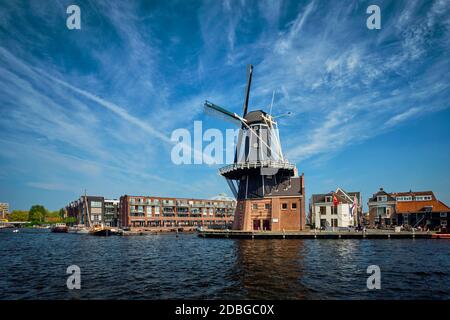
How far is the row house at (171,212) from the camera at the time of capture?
379ft

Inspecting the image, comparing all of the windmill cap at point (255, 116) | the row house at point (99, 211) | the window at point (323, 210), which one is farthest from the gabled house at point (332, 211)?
the row house at point (99, 211)

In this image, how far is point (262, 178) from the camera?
61562mm

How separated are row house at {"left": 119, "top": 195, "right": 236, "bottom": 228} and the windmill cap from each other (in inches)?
2653

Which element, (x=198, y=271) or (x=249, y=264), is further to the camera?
(x=249, y=264)

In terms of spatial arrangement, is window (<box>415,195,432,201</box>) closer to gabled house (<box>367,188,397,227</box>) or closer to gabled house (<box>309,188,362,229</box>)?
gabled house (<box>367,188,397,227</box>)

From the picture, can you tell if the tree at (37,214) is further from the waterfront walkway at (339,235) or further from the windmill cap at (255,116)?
the waterfront walkway at (339,235)

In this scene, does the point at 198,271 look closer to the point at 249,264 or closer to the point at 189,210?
the point at 249,264

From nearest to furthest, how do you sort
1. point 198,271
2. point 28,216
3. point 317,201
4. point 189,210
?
point 198,271 → point 317,201 → point 189,210 → point 28,216

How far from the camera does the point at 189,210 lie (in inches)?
5133

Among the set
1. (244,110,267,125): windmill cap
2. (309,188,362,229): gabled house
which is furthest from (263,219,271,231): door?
(244,110,267,125): windmill cap

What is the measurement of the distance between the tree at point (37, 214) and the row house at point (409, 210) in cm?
17983
